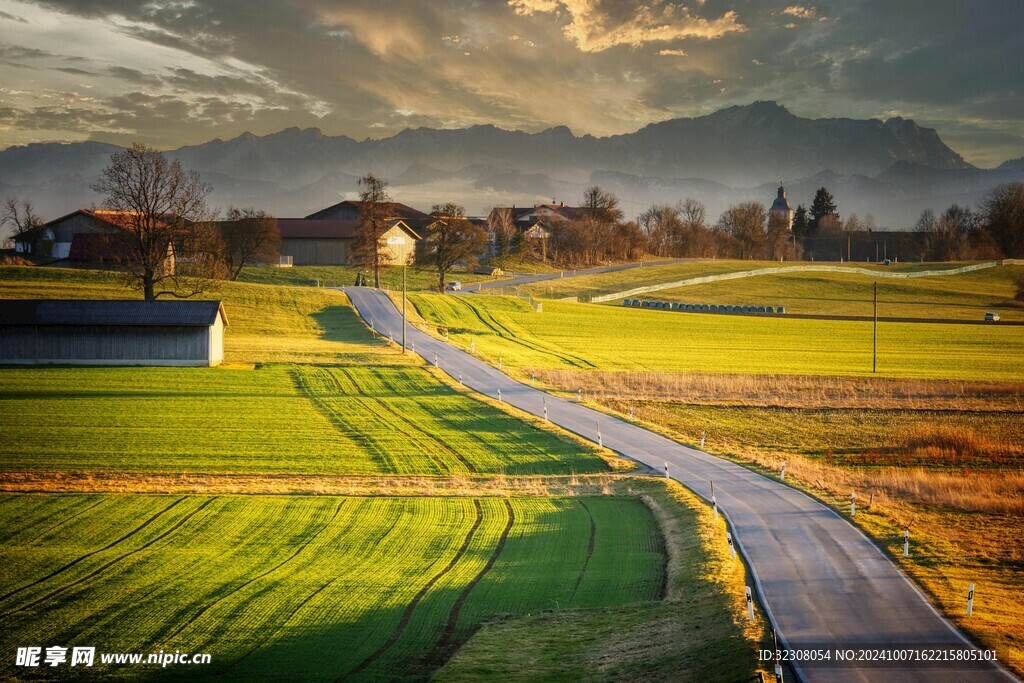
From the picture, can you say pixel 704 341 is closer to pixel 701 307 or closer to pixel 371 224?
pixel 701 307

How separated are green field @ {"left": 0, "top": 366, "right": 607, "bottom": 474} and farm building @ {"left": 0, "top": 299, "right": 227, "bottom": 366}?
2.21 metres

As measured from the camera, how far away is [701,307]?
10150 centimetres

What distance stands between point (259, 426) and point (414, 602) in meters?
22.5

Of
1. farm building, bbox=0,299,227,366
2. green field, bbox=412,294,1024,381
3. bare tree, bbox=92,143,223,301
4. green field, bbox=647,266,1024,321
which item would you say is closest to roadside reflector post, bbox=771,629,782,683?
green field, bbox=412,294,1024,381

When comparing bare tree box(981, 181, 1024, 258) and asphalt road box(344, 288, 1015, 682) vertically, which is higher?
bare tree box(981, 181, 1024, 258)

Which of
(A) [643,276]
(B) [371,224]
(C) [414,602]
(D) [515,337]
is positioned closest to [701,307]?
(A) [643,276]

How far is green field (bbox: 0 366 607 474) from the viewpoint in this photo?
111ft

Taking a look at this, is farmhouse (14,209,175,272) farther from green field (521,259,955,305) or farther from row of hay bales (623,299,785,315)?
row of hay bales (623,299,785,315)

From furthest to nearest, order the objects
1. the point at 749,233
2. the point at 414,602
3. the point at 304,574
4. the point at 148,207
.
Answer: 1. the point at 749,233
2. the point at 148,207
3. the point at 304,574
4. the point at 414,602

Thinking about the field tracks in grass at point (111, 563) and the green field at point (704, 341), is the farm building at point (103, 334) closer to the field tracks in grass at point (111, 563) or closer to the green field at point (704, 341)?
the green field at point (704, 341)

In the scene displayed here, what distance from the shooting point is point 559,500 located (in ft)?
97.3

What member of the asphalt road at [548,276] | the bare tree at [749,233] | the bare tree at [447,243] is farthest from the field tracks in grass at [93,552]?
the bare tree at [749,233]

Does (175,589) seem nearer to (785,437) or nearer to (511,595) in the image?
(511,595)

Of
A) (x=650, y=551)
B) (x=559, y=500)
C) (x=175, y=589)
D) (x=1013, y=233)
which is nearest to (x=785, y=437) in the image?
(x=559, y=500)
